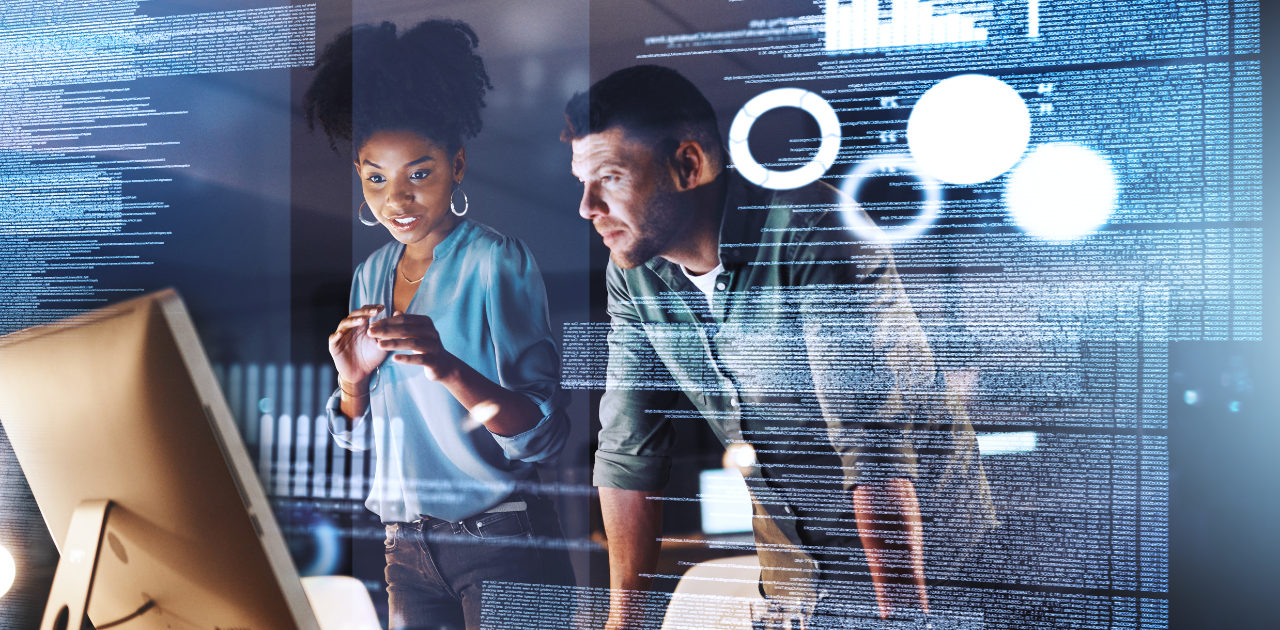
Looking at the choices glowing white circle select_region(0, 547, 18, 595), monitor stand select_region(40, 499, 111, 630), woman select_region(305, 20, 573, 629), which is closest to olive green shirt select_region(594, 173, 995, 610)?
woman select_region(305, 20, 573, 629)

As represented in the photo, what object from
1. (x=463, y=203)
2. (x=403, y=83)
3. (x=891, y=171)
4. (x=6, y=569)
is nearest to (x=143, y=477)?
(x=463, y=203)

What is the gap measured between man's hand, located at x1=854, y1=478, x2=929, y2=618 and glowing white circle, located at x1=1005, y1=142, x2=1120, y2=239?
25.4 inches

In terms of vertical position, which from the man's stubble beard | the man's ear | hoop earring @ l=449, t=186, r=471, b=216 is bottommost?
the man's stubble beard

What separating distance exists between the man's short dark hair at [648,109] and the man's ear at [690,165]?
0.6 inches

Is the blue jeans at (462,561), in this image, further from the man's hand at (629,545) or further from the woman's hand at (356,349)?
the woman's hand at (356,349)

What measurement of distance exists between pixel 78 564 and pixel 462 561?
2.68 feet

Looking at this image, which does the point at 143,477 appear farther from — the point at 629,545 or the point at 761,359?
the point at 761,359

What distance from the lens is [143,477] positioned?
1223 millimetres

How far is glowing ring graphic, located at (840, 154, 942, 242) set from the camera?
1.62 metres

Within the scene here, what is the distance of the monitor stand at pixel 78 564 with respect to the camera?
4.21 feet

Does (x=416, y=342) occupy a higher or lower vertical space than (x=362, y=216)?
lower

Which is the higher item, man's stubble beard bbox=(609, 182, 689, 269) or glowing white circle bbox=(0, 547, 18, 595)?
man's stubble beard bbox=(609, 182, 689, 269)

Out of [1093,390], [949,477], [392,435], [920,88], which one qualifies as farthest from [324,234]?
[1093,390]

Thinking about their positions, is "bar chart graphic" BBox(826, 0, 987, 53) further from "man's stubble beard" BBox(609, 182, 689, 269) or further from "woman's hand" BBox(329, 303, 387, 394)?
"woman's hand" BBox(329, 303, 387, 394)
